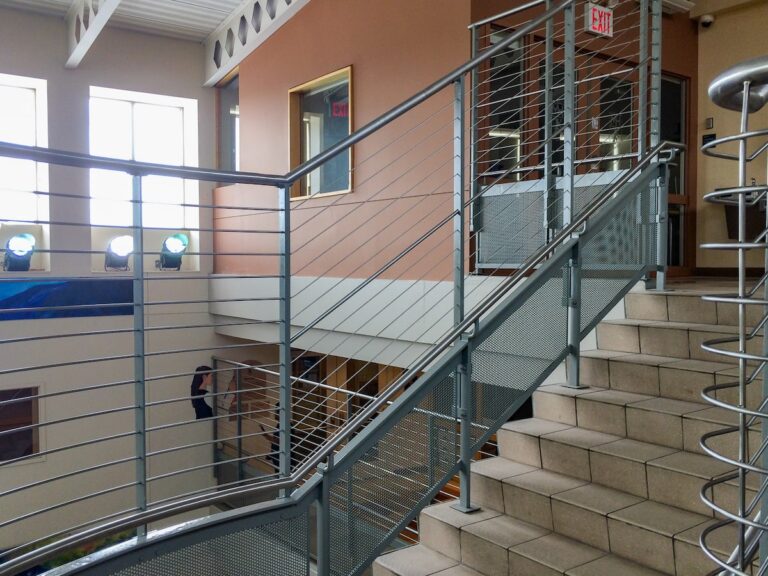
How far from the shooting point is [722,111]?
6.25m

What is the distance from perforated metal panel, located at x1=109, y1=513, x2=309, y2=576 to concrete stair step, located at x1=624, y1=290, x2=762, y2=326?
6.58 feet

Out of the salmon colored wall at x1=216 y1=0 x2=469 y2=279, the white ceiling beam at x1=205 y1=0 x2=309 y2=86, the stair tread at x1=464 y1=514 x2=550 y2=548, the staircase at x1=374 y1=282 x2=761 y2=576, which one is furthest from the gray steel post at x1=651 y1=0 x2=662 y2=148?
the white ceiling beam at x1=205 y1=0 x2=309 y2=86

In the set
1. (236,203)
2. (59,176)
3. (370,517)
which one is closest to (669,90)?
(236,203)

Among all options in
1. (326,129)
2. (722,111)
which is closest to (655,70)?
(722,111)

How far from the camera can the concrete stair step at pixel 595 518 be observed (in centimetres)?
217

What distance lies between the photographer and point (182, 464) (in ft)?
28.9

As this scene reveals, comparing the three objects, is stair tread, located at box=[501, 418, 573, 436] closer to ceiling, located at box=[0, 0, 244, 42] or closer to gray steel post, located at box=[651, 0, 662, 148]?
gray steel post, located at box=[651, 0, 662, 148]

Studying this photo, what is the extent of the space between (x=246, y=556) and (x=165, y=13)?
24.6ft

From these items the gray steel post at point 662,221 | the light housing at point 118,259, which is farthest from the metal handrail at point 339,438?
the light housing at point 118,259

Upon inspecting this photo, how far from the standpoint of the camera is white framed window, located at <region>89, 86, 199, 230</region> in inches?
338

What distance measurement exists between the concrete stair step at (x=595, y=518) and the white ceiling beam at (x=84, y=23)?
6.15 m

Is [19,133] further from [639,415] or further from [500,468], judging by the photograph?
[639,415]

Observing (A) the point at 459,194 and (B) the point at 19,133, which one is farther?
(B) the point at 19,133

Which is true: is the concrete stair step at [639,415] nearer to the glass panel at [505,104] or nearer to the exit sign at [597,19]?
the glass panel at [505,104]
